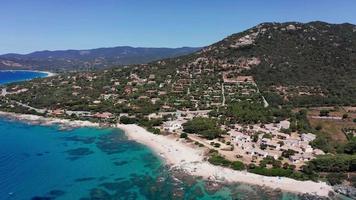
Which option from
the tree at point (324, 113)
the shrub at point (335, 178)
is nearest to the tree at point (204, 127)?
the shrub at point (335, 178)

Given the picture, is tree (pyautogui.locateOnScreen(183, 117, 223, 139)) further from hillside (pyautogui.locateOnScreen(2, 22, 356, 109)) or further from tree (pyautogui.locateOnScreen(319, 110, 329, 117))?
tree (pyautogui.locateOnScreen(319, 110, 329, 117))

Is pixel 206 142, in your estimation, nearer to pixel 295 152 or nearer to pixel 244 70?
pixel 295 152

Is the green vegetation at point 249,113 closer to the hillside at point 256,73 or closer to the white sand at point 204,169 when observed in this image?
the hillside at point 256,73

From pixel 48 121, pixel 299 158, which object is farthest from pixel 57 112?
pixel 299 158

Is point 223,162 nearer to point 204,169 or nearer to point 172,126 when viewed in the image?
point 204,169

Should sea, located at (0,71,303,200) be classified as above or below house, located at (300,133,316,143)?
below

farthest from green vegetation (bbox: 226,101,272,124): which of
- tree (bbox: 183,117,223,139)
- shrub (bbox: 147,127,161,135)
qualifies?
shrub (bbox: 147,127,161,135)
